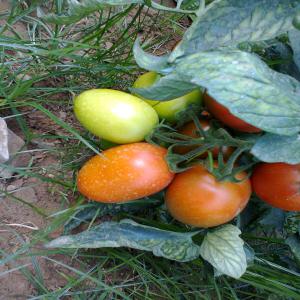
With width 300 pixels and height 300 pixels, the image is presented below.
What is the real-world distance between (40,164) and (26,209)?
0.10 m

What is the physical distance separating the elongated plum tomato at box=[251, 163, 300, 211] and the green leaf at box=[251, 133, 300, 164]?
0.11 m

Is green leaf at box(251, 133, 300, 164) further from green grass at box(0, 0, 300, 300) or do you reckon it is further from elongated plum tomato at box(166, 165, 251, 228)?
green grass at box(0, 0, 300, 300)

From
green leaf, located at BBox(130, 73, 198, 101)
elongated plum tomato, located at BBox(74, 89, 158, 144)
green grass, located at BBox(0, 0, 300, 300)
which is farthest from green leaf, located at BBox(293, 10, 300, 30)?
green grass, located at BBox(0, 0, 300, 300)

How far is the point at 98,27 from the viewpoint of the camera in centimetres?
103

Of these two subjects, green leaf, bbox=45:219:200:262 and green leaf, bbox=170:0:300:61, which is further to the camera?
green leaf, bbox=45:219:200:262

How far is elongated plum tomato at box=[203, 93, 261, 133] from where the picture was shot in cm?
77

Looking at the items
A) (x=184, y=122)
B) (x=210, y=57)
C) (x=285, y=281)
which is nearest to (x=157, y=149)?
(x=184, y=122)

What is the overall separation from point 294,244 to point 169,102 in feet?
1.12

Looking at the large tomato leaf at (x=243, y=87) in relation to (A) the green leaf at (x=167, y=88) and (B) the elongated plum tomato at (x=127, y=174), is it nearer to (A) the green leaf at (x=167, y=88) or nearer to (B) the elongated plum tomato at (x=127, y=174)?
(A) the green leaf at (x=167, y=88)

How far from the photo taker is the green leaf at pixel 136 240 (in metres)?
0.82

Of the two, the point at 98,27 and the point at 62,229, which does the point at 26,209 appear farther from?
the point at 98,27

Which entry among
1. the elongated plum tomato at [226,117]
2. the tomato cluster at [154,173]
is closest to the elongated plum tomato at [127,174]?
the tomato cluster at [154,173]

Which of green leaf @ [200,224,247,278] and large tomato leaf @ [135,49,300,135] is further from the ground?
large tomato leaf @ [135,49,300,135]

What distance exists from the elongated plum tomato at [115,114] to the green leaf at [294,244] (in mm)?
328
